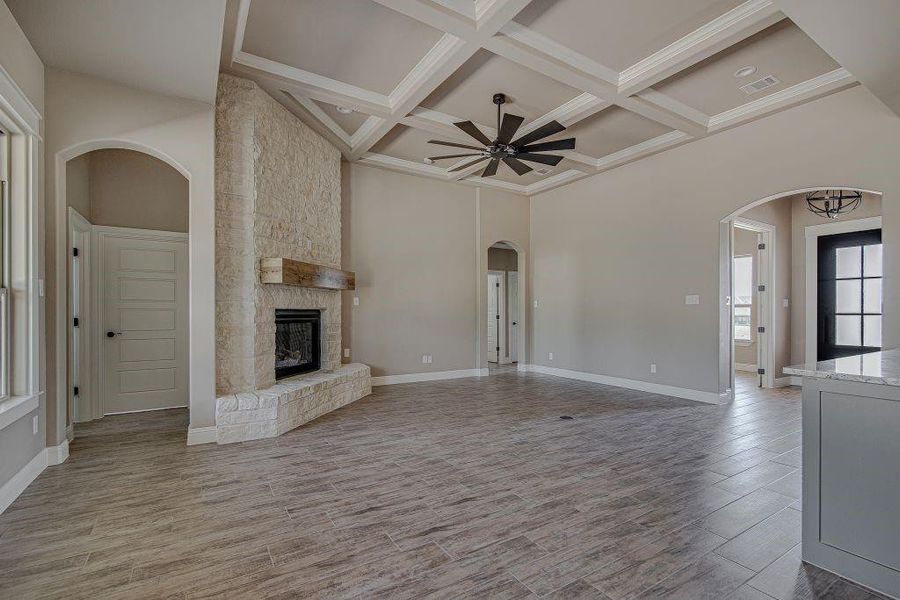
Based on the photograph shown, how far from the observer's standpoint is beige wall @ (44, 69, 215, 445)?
326 cm

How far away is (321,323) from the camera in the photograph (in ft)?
18.7

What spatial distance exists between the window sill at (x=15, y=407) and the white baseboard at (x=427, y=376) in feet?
13.3

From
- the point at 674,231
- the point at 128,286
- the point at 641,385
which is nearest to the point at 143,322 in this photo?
the point at 128,286

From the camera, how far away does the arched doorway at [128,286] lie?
458 cm

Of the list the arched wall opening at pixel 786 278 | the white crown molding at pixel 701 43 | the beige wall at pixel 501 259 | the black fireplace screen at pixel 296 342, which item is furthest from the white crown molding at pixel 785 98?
the black fireplace screen at pixel 296 342

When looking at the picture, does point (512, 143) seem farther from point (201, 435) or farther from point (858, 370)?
point (201, 435)

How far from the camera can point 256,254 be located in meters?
4.23

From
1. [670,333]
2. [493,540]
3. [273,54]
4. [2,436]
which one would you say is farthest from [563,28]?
[2,436]

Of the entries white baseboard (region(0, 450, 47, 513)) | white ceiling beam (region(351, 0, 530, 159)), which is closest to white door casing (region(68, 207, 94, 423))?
white baseboard (region(0, 450, 47, 513))

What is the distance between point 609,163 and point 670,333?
265 centimetres

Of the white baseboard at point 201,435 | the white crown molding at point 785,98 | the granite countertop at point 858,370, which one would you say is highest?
the white crown molding at point 785,98

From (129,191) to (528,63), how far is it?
4613mm

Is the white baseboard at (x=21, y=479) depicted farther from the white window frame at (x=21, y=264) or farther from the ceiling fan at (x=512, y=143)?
the ceiling fan at (x=512, y=143)

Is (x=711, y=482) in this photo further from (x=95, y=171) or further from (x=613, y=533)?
(x=95, y=171)
